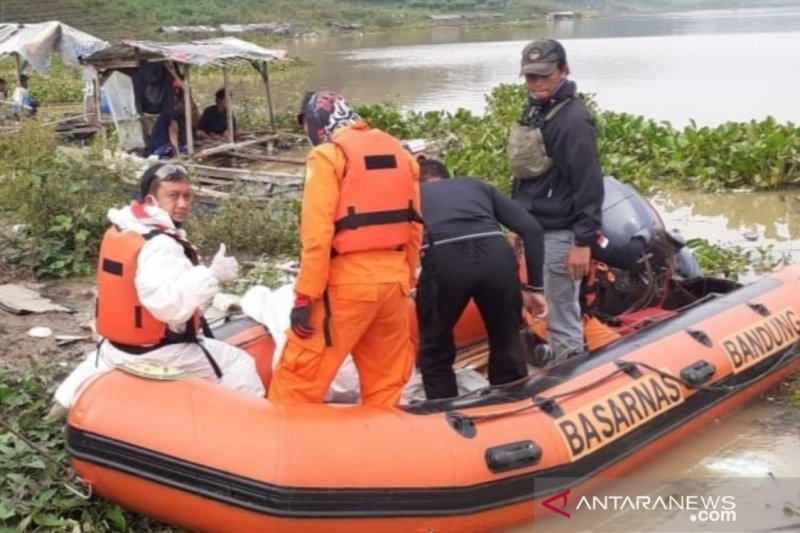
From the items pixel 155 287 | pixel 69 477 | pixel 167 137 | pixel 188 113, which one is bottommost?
pixel 69 477

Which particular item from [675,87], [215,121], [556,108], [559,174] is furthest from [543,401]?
[675,87]

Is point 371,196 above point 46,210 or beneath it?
above

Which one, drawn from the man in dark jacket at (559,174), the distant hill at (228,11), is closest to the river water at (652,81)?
the man in dark jacket at (559,174)

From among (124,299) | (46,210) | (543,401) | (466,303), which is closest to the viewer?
(124,299)

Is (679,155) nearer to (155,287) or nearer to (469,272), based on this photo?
(469,272)

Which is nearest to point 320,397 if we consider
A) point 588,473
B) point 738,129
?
point 588,473

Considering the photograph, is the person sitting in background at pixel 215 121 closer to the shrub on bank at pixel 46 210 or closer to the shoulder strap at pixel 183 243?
the shrub on bank at pixel 46 210

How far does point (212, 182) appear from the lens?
9.18 metres

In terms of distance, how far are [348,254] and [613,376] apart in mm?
1377

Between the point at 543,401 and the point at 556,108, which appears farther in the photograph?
the point at 556,108

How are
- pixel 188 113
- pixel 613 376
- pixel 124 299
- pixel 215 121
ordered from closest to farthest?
pixel 124 299 → pixel 613 376 → pixel 188 113 → pixel 215 121

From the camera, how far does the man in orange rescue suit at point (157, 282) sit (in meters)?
3.51

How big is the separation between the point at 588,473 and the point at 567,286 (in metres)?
0.91

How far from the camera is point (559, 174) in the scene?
4.31 m
